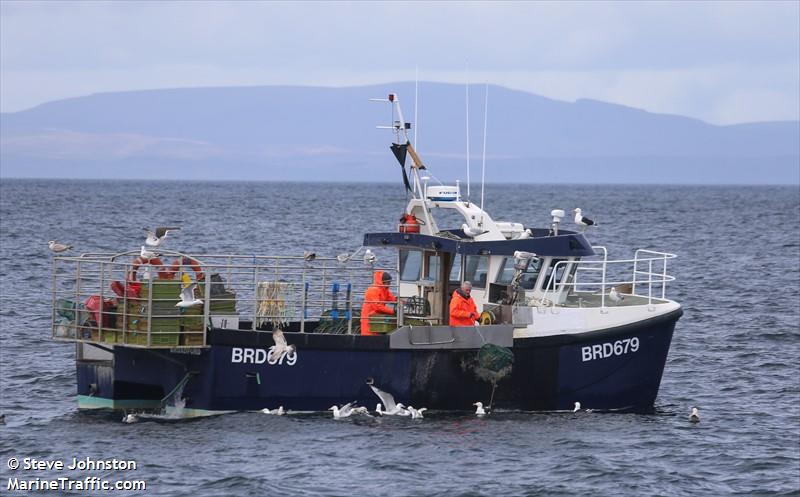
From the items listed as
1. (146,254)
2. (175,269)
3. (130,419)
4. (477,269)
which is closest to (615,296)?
(477,269)

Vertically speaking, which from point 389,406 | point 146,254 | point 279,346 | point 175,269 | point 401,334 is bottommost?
point 389,406

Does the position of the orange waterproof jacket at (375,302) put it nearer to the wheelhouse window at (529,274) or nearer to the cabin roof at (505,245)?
the cabin roof at (505,245)

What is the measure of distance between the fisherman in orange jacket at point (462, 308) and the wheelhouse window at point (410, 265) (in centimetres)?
177

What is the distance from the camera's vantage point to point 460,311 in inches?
867

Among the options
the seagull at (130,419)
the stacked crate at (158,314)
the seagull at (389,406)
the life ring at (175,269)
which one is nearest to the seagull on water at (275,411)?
the seagull at (389,406)

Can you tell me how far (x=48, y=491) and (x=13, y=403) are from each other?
5.99 meters

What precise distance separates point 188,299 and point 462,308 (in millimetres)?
4354

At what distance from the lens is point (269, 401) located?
21.6 meters

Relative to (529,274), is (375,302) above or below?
below

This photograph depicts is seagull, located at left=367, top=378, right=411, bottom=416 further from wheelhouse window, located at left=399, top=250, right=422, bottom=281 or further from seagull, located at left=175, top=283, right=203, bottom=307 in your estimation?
seagull, located at left=175, top=283, right=203, bottom=307

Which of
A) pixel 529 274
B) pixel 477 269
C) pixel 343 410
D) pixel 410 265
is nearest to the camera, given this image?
pixel 343 410

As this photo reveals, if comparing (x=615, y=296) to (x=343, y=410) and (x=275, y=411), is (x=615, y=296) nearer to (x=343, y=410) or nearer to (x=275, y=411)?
(x=343, y=410)

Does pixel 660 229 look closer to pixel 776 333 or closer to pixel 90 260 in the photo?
pixel 776 333

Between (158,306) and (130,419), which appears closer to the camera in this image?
(158,306)
